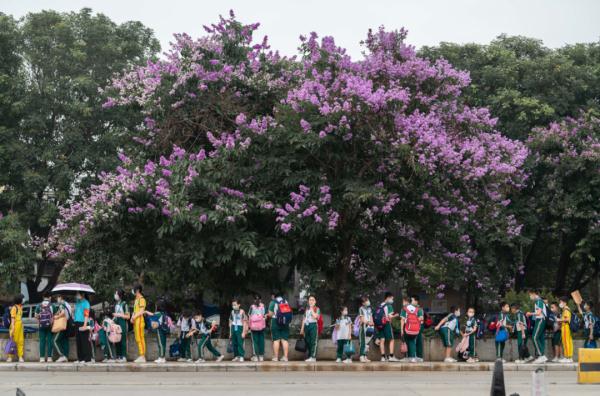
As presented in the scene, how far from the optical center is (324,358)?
21172 millimetres

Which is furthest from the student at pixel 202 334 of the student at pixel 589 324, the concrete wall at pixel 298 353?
the student at pixel 589 324

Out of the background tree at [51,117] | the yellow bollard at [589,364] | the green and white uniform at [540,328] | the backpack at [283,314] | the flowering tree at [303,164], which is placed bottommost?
the yellow bollard at [589,364]

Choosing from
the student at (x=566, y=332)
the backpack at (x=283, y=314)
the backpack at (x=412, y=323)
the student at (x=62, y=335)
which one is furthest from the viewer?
the student at (x=566, y=332)

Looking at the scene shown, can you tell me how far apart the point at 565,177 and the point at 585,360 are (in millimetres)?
21132

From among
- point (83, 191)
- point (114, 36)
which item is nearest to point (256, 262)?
point (83, 191)

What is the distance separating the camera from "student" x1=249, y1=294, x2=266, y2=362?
2011 centimetres

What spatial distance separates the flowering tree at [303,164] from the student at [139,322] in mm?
1487

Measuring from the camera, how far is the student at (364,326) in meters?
20.2

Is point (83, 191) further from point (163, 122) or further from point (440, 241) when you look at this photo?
point (440, 241)

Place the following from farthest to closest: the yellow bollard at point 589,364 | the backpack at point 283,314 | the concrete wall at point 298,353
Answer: the concrete wall at point 298,353, the backpack at point 283,314, the yellow bollard at point 589,364

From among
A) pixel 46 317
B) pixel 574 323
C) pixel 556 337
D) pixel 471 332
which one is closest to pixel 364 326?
pixel 471 332

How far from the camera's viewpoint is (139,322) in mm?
19969

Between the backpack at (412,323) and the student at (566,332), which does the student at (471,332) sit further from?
the student at (566,332)

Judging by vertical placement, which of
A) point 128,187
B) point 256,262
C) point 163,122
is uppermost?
point 163,122
